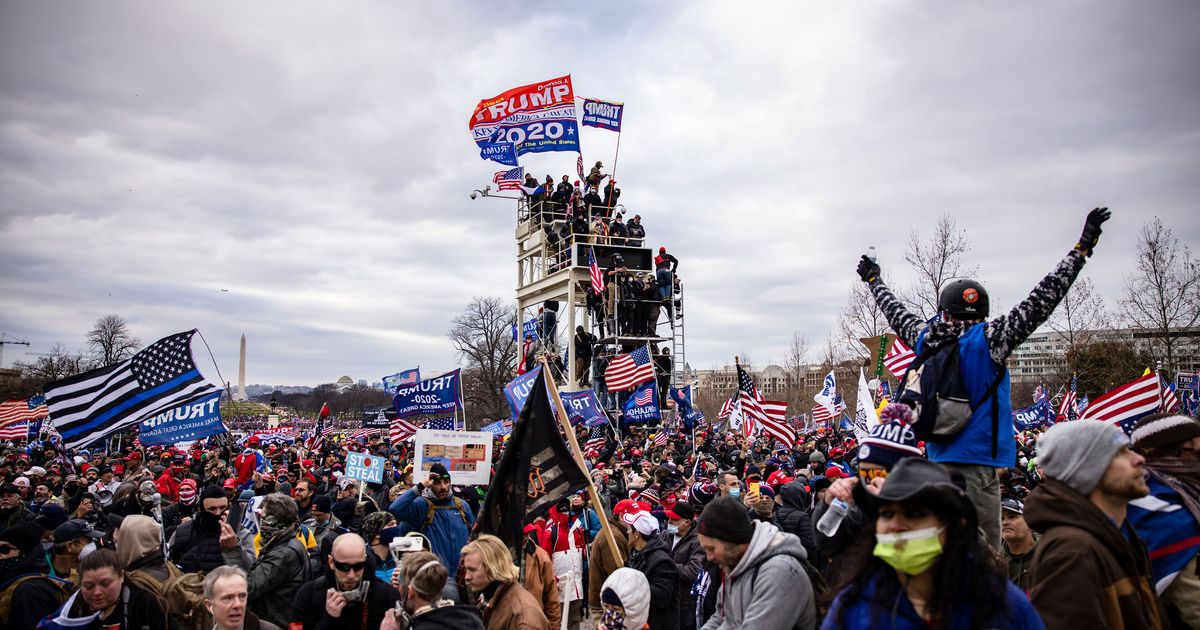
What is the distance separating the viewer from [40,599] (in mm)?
4922

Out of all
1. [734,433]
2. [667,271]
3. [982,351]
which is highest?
[667,271]

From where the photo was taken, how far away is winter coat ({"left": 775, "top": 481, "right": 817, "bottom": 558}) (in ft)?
23.4

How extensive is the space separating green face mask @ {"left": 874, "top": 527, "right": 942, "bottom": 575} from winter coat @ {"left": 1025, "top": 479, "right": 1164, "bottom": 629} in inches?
25.5

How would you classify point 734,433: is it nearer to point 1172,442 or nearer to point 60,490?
point 60,490

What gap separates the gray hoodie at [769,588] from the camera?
3.59 metres

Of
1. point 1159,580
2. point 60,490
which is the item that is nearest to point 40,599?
point 1159,580

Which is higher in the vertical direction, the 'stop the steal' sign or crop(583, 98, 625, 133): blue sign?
crop(583, 98, 625, 133): blue sign

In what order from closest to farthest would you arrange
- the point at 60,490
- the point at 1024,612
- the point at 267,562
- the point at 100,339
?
1. the point at 1024,612
2. the point at 267,562
3. the point at 60,490
4. the point at 100,339

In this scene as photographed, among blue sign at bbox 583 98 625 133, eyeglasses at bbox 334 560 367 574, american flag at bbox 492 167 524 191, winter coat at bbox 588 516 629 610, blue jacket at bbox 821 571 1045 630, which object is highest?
blue sign at bbox 583 98 625 133

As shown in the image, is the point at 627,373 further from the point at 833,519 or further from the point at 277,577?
the point at 833,519

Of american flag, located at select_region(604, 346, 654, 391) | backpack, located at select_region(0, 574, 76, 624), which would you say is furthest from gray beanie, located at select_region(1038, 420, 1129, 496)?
american flag, located at select_region(604, 346, 654, 391)

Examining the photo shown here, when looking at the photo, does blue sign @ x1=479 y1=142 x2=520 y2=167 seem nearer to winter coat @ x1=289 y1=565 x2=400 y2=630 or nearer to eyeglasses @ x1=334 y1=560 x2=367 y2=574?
winter coat @ x1=289 y1=565 x2=400 y2=630

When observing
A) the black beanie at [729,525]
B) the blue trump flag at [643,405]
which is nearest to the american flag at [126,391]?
the black beanie at [729,525]

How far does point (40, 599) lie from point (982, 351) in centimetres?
590
